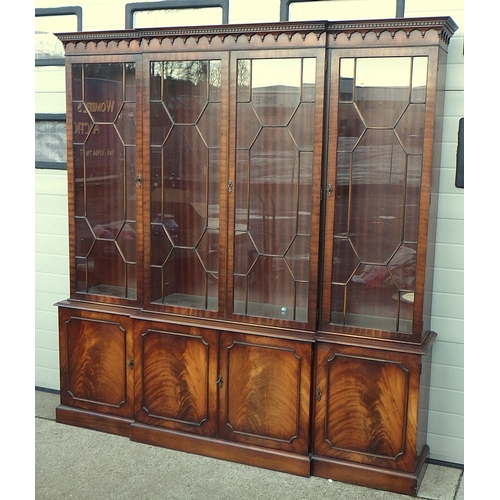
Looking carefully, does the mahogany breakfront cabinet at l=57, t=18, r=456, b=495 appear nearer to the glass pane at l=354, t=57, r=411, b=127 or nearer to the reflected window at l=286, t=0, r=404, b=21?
the glass pane at l=354, t=57, r=411, b=127

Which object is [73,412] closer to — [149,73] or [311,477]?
[311,477]

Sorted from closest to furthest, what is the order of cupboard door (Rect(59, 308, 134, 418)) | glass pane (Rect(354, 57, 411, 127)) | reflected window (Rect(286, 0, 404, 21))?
glass pane (Rect(354, 57, 411, 127)) < reflected window (Rect(286, 0, 404, 21)) < cupboard door (Rect(59, 308, 134, 418))

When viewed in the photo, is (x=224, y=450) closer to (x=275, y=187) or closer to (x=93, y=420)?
(x=93, y=420)

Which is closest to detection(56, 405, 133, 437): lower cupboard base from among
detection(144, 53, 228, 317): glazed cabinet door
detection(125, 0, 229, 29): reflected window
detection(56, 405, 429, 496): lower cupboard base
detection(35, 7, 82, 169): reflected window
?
detection(56, 405, 429, 496): lower cupboard base

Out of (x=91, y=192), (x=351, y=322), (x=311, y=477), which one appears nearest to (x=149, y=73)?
(x=91, y=192)

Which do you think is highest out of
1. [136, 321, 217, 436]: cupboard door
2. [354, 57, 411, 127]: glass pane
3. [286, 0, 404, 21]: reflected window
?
[286, 0, 404, 21]: reflected window

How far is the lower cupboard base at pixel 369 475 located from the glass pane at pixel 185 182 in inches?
42.0

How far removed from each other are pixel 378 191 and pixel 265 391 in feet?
4.11

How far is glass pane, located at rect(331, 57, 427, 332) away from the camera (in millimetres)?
3066

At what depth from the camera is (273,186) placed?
131 inches

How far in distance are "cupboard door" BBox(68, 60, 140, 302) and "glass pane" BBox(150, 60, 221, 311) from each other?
161mm

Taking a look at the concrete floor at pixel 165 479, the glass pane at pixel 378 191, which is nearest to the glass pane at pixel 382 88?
the glass pane at pixel 378 191

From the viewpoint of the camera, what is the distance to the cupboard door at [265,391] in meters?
3.36

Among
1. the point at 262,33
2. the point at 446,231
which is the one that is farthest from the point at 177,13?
Result: the point at 446,231
